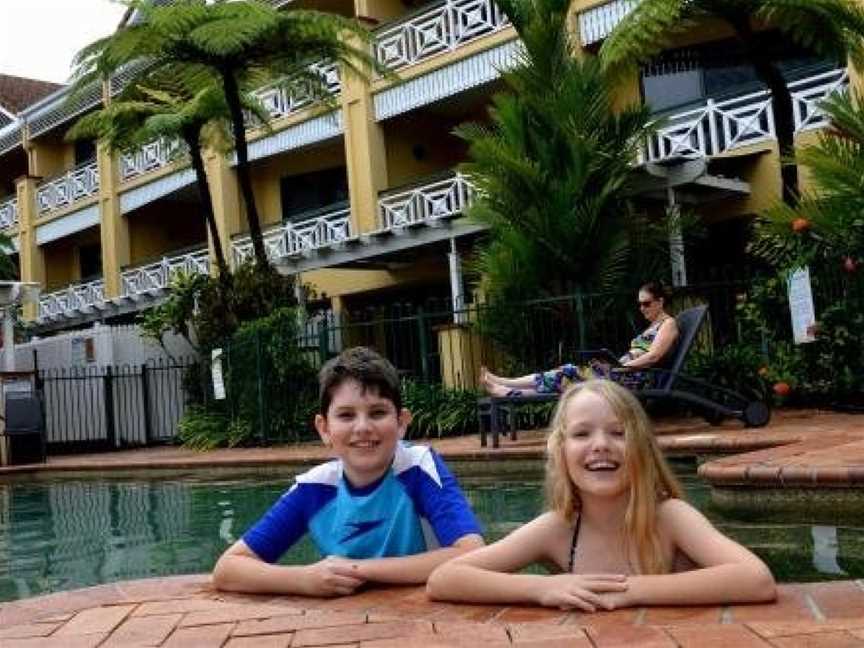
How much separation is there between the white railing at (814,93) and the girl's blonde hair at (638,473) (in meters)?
11.2

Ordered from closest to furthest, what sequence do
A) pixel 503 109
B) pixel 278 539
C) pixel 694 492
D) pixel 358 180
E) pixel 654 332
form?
pixel 278 539, pixel 694 492, pixel 654 332, pixel 503 109, pixel 358 180

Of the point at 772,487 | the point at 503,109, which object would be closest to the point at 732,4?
the point at 503,109

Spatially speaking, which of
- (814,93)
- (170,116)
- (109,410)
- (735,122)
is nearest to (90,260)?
(109,410)

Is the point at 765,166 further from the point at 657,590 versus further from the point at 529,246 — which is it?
the point at 657,590

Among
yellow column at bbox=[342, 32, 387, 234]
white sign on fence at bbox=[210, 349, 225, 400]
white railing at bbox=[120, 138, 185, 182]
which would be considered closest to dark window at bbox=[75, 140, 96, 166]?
white railing at bbox=[120, 138, 185, 182]

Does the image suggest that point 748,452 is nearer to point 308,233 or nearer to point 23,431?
point 23,431

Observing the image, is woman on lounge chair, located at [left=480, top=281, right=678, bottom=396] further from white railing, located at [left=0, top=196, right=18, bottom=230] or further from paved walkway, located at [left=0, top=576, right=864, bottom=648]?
white railing, located at [left=0, top=196, right=18, bottom=230]

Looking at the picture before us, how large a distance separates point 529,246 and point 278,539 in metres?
7.92

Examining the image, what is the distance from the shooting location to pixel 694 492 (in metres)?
5.48

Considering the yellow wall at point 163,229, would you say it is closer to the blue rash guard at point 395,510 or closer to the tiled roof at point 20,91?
the tiled roof at point 20,91

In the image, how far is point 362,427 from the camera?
2.72 meters

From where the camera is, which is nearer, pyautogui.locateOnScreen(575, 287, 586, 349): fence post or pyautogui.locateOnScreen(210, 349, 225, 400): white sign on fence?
pyautogui.locateOnScreen(575, 287, 586, 349): fence post

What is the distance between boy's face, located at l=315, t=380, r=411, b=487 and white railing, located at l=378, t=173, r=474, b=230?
1202 centimetres

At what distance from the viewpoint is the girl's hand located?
233 centimetres
